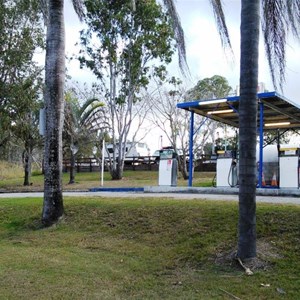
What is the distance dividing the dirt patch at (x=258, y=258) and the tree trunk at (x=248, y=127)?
0.11 meters

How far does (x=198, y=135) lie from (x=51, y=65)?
22712 millimetres

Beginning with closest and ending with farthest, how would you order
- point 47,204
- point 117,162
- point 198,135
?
point 47,204, point 117,162, point 198,135

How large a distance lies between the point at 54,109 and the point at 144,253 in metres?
4.25

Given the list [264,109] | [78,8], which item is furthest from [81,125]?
[78,8]

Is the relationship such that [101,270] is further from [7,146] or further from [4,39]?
[7,146]

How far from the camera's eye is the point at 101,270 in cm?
587

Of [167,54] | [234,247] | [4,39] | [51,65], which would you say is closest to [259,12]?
[234,247]

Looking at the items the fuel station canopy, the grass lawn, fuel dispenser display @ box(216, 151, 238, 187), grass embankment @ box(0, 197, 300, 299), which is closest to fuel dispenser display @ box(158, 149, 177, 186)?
the fuel station canopy

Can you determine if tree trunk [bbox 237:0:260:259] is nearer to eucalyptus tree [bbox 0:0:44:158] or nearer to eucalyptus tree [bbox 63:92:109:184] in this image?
eucalyptus tree [bbox 0:0:44:158]

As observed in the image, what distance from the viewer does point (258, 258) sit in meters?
5.70

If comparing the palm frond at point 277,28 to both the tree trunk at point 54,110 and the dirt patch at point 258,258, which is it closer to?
the dirt patch at point 258,258

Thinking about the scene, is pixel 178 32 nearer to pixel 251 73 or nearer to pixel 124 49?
pixel 251 73

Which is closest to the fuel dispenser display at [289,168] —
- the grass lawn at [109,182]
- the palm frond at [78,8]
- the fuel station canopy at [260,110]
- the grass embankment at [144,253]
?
the fuel station canopy at [260,110]

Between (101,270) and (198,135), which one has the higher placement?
(198,135)
